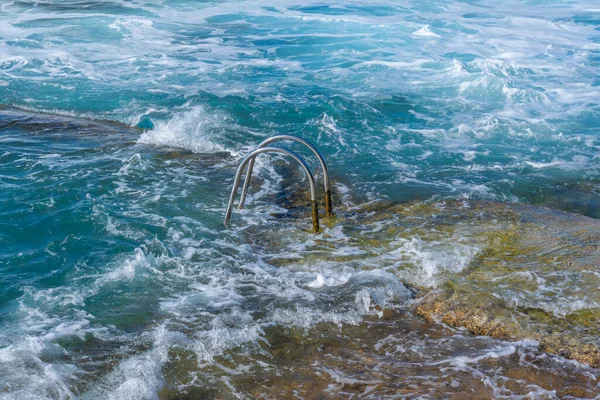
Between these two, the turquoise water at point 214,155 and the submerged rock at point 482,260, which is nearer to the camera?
the submerged rock at point 482,260

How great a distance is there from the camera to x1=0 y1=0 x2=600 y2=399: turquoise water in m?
5.27

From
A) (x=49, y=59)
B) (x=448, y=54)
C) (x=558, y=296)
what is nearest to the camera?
(x=558, y=296)

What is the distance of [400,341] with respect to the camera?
4941 mm

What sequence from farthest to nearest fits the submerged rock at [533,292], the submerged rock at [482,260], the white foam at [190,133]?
1. the white foam at [190,133]
2. the submerged rock at [482,260]
3. the submerged rock at [533,292]

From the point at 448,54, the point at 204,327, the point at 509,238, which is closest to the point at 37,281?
the point at 204,327

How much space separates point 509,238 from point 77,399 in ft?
14.3

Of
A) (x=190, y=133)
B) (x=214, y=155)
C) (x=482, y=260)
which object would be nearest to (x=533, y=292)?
(x=482, y=260)

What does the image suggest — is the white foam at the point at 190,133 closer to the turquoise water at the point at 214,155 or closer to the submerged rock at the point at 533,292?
the turquoise water at the point at 214,155

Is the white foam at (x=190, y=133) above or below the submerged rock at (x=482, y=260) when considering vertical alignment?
above

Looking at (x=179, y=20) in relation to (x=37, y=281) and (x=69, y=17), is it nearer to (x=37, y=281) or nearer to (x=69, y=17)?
(x=69, y=17)

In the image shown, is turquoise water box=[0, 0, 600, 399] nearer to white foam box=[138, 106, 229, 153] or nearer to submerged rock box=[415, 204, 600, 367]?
white foam box=[138, 106, 229, 153]

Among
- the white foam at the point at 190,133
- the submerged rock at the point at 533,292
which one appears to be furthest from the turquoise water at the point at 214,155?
the submerged rock at the point at 533,292

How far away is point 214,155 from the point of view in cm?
948

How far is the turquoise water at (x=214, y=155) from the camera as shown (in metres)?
5.27
